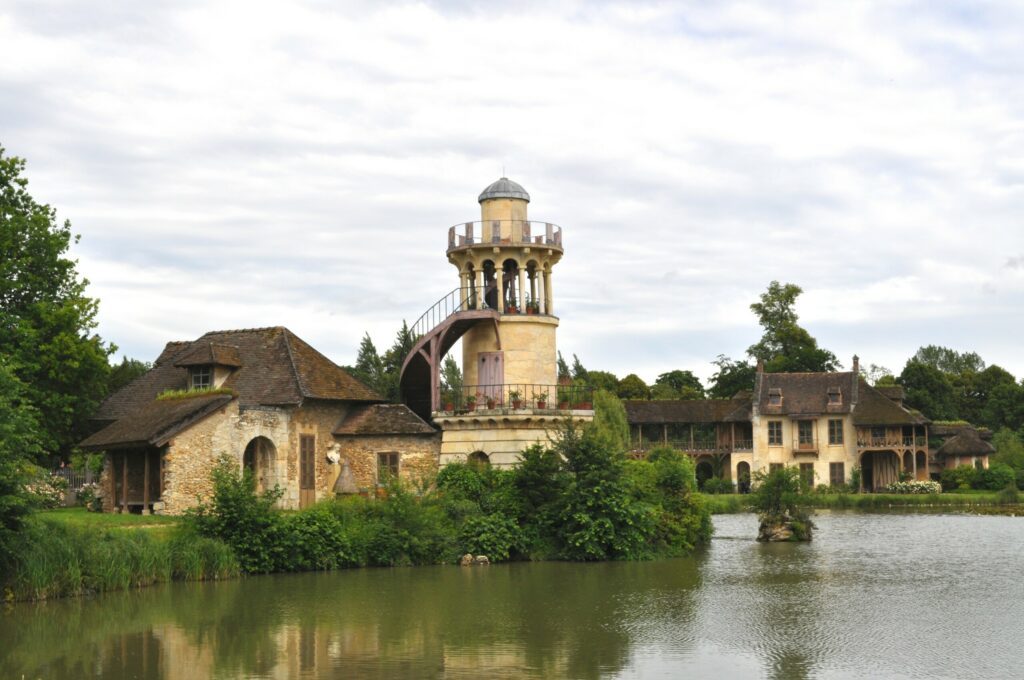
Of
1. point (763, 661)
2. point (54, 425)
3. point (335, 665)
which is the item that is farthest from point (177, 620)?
point (54, 425)

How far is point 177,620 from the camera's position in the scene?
23422mm

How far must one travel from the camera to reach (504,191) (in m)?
41.3

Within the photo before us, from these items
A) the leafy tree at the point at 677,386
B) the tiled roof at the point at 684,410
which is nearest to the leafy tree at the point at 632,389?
the leafy tree at the point at 677,386

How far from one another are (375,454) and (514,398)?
445 centimetres

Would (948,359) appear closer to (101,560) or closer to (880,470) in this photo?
(880,470)

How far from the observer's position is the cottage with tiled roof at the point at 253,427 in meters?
33.9

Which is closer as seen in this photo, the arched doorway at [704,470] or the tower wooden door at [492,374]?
the tower wooden door at [492,374]

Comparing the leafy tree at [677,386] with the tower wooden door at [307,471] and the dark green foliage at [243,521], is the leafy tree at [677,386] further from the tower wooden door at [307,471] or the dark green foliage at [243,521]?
the dark green foliage at [243,521]

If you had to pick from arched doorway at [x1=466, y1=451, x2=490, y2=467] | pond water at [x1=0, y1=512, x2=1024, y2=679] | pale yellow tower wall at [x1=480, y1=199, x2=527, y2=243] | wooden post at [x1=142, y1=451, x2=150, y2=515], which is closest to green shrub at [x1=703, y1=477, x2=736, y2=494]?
pale yellow tower wall at [x1=480, y1=199, x2=527, y2=243]

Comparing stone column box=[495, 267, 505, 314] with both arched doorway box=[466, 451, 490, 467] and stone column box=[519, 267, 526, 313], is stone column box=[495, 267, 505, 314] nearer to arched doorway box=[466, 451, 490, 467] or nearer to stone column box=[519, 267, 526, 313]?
stone column box=[519, 267, 526, 313]

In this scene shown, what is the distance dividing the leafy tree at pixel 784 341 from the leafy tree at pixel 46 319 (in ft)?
162

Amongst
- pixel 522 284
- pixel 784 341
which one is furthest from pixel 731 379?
pixel 522 284

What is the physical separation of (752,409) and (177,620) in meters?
50.6

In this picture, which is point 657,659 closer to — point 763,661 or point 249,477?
point 763,661
